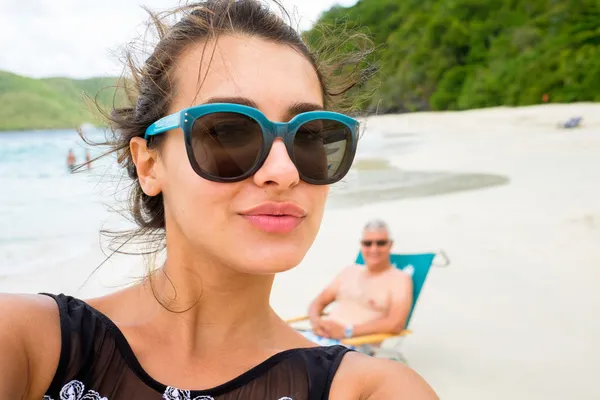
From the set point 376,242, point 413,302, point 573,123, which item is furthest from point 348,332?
point 573,123

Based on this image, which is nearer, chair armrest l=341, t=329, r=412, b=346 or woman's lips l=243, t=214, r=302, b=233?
woman's lips l=243, t=214, r=302, b=233

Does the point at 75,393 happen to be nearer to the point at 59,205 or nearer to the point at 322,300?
the point at 322,300

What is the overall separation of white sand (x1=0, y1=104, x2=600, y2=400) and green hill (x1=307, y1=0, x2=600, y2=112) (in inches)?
988

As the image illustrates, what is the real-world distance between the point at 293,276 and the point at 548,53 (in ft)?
135

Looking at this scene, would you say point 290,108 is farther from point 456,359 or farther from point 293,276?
point 293,276

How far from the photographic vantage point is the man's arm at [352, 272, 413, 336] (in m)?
4.34

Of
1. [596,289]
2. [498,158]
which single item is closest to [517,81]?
[498,158]

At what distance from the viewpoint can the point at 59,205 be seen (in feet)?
50.6

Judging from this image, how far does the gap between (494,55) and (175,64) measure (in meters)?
53.5

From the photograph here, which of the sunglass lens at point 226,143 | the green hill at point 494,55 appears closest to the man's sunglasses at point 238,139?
the sunglass lens at point 226,143

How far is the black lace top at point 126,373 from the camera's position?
131 cm

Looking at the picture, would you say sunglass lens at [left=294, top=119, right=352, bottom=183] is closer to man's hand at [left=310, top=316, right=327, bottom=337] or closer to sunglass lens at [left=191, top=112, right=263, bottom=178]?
sunglass lens at [left=191, top=112, right=263, bottom=178]

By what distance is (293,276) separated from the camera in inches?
271

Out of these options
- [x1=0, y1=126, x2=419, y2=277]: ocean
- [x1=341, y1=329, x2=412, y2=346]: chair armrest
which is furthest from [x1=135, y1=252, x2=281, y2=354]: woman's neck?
[x1=341, y1=329, x2=412, y2=346]: chair armrest
